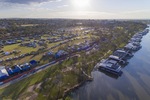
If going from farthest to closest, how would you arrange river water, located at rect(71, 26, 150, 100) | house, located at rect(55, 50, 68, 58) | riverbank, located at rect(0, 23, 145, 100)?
1. house, located at rect(55, 50, 68, 58)
2. river water, located at rect(71, 26, 150, 100)
3. riverbank, located at rect(0, 23, 145, 100)

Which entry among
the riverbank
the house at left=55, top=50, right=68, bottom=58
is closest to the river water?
the riverbank

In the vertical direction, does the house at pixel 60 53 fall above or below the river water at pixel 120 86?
above

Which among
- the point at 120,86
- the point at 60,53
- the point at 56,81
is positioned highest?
the point at 56,81

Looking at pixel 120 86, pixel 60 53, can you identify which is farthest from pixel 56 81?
pixel 60 53

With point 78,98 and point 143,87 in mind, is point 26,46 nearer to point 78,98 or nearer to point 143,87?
point 78,98

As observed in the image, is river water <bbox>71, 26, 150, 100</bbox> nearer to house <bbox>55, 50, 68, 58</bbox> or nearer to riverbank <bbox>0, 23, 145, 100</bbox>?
riverbank <bbox>0, 23, 145, 100</bbox>

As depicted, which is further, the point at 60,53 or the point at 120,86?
the point at 60,53

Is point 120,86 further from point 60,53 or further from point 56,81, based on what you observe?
point 60,53

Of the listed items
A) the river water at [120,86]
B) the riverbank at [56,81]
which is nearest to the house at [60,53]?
the riverbank at [56,81]

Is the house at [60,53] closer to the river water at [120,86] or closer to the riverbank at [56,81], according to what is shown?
the riverbank at [56,81]
